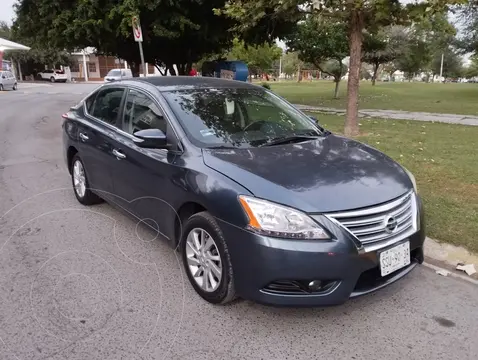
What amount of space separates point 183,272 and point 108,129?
5.77 feet

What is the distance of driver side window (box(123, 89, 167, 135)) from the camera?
3.83 meters

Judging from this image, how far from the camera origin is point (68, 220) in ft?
15.8

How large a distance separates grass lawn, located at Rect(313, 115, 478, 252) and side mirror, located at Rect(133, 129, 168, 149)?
275 cm

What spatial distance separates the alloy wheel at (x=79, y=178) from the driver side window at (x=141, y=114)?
4.04 ft

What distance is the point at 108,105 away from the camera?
15.5ft

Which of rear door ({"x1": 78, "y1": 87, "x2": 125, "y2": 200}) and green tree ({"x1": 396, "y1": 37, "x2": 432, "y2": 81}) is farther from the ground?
green tree ({"x1": 396, "y1": 37, "x2": 432, "y2": 81})

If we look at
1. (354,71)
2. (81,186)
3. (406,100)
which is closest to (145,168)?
(81,186)

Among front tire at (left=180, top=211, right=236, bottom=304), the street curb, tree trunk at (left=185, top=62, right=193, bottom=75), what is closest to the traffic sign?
tree trunk at (left=185, top=62, right=193, bottom=75)

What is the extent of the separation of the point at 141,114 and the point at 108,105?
2.69ft

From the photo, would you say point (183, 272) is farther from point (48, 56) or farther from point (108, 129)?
point (48, 56)

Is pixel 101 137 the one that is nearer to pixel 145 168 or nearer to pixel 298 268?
pixel 145 168

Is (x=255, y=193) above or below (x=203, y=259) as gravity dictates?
above

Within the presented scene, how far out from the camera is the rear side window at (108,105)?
450cm

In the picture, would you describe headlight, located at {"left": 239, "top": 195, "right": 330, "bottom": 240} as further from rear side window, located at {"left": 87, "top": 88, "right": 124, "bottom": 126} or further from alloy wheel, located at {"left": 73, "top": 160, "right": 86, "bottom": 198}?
alloy wheel, located at {"left": 73, "top": 160, "right": 86, "bottom": 198}
